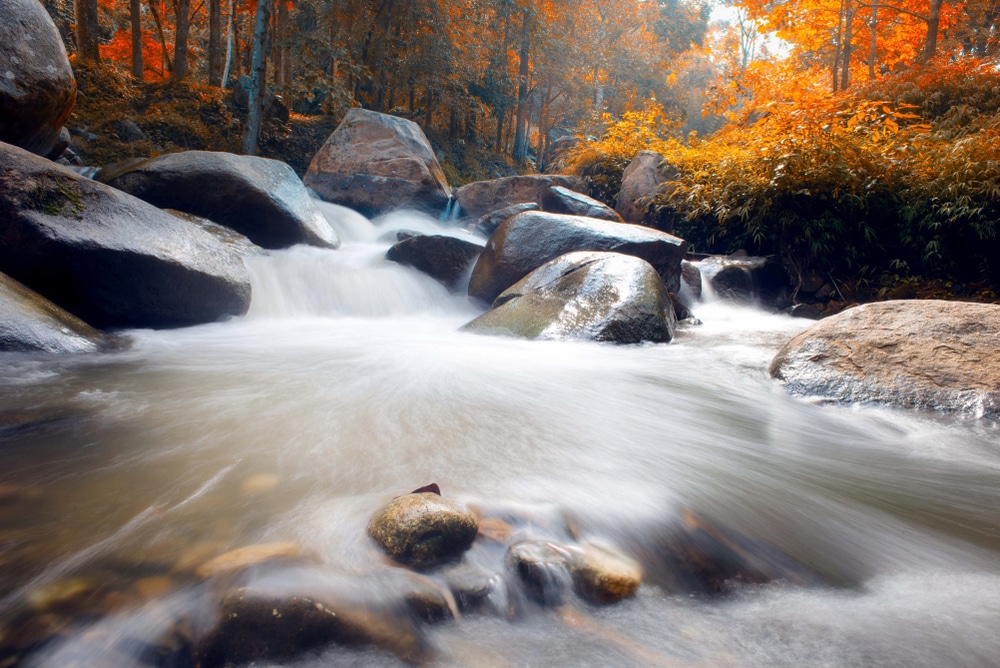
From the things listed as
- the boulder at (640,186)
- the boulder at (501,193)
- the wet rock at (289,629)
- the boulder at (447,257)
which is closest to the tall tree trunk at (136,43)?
the boulder at (501,193)

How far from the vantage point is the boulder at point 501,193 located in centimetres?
1074

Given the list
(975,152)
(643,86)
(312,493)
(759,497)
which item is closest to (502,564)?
(312,493)

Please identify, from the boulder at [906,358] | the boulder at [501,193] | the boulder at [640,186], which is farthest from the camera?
the boulder at [501,193]

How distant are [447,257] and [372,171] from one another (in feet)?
13.8

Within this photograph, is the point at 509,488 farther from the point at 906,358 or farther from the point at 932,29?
the point at 932,29

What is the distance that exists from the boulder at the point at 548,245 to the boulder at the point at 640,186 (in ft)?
10.7

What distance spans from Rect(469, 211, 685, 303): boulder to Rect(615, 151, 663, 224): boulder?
10.7 ft

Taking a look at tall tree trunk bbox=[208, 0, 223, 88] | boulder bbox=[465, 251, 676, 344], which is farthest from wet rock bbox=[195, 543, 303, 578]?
tall tree trunk bbox=[208, 0, 223, 88]

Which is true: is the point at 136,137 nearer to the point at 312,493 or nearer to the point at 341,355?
the point at 341,355

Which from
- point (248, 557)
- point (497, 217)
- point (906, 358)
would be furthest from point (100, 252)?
point (497, 217)

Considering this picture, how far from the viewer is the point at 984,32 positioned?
A: 13633 millimetres

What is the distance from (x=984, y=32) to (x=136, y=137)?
19999 mm

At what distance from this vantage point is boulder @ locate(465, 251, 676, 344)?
5023mm

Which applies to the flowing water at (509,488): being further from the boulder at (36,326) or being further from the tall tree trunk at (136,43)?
the tall tree trunk at (136,43)
